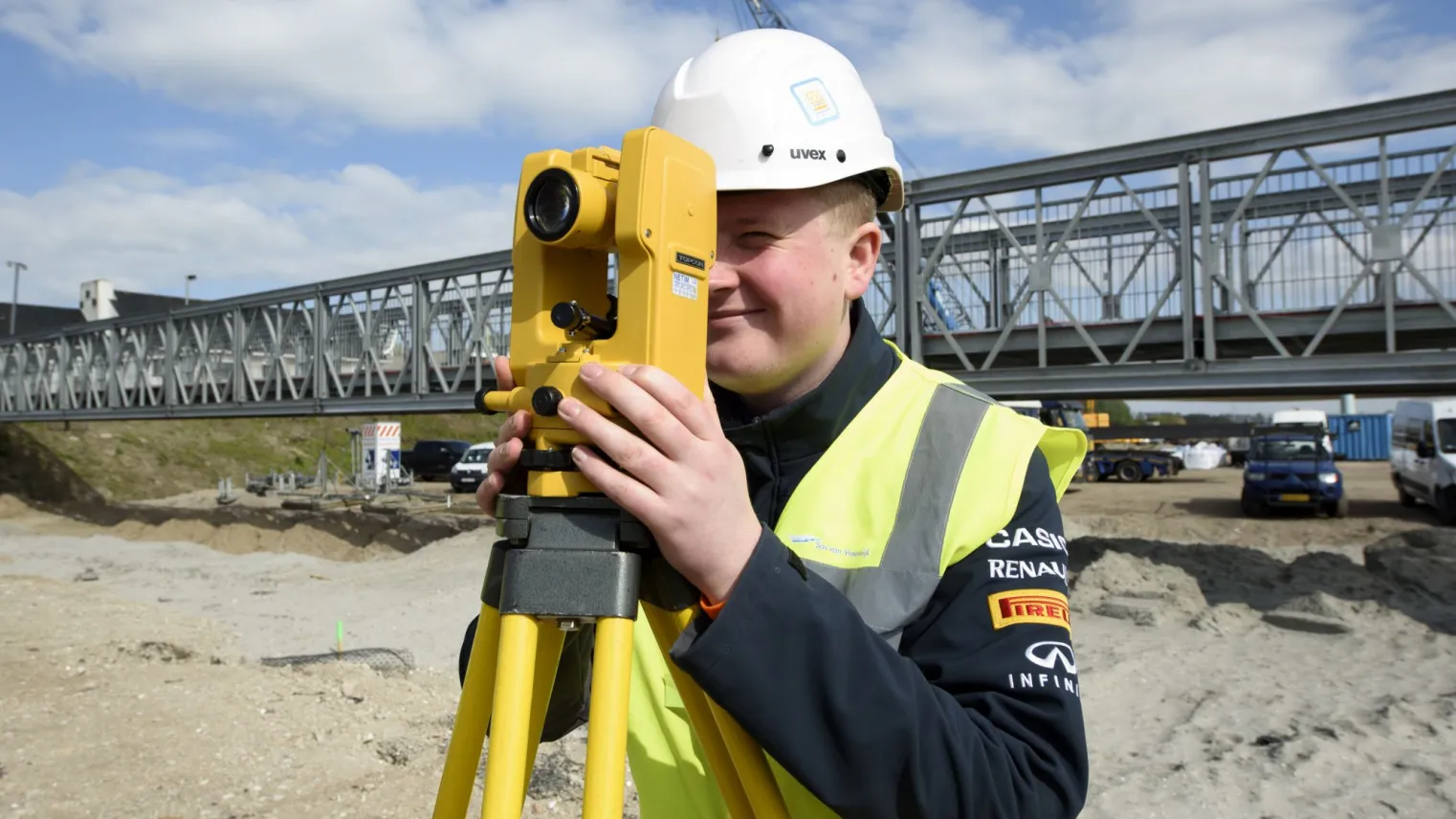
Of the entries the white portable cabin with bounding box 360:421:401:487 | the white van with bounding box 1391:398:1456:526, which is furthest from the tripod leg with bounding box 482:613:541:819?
the white portable cabin with bounding box 360:421:401:487

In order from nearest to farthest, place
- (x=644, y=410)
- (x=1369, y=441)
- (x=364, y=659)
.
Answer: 1. (x=644, y=410)
2. (x=364, y=659)
3. (x=1369, y=441)

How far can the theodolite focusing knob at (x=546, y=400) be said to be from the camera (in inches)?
39.9

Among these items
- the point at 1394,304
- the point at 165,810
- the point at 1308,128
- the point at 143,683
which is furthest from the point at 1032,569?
the point at 1394,304

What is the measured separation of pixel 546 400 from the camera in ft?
3.34

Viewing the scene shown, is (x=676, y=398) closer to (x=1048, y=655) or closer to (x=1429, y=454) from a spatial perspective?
(x=1048, y=655)

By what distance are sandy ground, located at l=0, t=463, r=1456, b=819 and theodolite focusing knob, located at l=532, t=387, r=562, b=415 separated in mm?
4163

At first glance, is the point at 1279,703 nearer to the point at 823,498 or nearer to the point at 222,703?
the point at 823,498

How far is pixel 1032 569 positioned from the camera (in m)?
1.27

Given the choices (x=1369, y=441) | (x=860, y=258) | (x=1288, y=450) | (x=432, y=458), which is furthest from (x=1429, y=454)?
(x=1369, y=441)

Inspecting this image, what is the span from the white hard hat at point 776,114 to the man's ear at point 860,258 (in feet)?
0.32

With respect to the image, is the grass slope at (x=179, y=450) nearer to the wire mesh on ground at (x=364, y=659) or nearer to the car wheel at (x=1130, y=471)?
the wire mesh on ground at (x=364, y=659)

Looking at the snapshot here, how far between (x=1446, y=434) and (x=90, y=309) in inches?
1567

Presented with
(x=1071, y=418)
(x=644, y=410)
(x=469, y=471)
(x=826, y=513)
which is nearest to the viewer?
(x=644, y=410)

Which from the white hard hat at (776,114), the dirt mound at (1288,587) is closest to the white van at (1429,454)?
the dirt mound at (1288,587)
